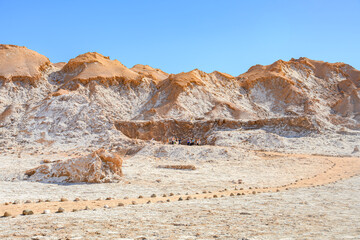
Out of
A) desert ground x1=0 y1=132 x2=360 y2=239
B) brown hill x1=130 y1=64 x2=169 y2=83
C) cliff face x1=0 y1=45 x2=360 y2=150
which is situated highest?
brown hill x1=130 y1=64 x2=169 y2=83

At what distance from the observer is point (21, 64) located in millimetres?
41688

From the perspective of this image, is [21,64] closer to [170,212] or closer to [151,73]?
[151,73]

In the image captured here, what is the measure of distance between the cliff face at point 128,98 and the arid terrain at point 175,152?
0.16 meters

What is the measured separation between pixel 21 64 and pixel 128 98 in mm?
14387

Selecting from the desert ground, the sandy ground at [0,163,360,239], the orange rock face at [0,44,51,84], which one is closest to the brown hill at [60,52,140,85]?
the orange rock face at [0,44,51,84]

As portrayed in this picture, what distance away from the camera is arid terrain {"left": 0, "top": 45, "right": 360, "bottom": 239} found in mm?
5281

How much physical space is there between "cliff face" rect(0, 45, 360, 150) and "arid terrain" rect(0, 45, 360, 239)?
0.54ft

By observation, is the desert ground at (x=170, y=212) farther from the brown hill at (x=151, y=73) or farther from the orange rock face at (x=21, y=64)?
the brown hill at (x=151, y=73)

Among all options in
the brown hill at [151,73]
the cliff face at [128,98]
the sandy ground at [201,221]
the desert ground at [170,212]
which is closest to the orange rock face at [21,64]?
the cliff face at [128,98]

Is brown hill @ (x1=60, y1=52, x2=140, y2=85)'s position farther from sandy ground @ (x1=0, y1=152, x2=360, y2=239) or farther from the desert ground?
sandy ground @ (x1=0, y1=152, x2=360, y2=239)

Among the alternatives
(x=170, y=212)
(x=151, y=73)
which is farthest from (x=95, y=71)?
(x=170, y=212)

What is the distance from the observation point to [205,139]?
1276 inches

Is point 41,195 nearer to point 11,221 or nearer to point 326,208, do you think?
point 11,221

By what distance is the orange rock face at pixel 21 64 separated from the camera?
39438mm
